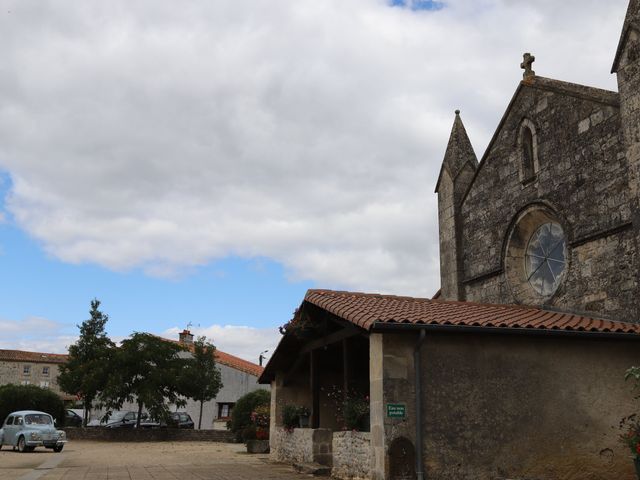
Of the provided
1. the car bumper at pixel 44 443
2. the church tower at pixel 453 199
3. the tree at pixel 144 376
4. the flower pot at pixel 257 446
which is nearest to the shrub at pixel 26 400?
the tree at pixel 144 376

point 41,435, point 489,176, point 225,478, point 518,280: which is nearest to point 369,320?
point 225,478

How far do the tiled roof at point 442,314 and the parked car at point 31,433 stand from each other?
13.1m

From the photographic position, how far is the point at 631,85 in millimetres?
13062

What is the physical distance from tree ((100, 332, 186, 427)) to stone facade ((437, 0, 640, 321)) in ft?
50.7

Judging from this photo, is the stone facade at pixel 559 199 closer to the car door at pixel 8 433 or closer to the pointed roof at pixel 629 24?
the pointed roof at pixel 629 24

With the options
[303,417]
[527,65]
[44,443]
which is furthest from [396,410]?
[44,443]

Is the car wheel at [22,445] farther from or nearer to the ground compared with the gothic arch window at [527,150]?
nearer to the ground

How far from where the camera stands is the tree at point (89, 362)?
2955 cm

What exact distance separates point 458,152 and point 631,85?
705cm

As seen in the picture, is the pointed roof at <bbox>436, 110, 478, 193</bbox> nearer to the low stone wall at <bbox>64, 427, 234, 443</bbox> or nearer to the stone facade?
the stone facade

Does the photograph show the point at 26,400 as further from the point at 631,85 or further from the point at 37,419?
the point at 631,85

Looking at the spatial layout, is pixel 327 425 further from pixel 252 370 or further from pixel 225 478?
pixel 252 370

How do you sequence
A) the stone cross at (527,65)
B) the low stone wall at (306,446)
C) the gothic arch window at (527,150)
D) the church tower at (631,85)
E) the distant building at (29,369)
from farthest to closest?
the distant building at (29,369) → the stone cross at (527,65) → the gothic arch window at (527,150) → the low stone wall at (306,446) → the church tower at (631,85)

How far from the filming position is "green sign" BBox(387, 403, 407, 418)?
10664 millimetres
